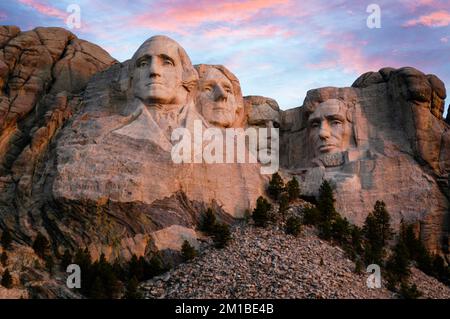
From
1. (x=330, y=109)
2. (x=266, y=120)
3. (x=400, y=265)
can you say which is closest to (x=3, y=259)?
(x=400, y=265)

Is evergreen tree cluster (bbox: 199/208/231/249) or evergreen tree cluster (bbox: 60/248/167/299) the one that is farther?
evergreen tree cluster (bbox: 199/208/231/249)

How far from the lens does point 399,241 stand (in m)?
37.8

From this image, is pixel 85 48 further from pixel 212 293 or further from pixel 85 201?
pixel 212 293

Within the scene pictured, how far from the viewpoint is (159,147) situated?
3719 cm

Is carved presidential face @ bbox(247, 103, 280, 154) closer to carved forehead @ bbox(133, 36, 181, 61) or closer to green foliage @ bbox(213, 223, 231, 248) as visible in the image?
carved forehead @ bbox(133, 36, 181, 61)

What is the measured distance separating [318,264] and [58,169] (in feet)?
23.6

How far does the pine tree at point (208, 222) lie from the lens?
36562 mm

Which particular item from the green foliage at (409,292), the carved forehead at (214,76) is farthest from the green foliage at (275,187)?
the green foliage at (409,292)

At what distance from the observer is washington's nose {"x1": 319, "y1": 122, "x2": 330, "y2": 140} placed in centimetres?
3994

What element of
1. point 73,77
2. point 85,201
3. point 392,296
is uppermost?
point 73,77

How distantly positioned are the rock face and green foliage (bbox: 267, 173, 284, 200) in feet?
3.43

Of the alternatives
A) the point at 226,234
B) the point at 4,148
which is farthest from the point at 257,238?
the point at 4,148

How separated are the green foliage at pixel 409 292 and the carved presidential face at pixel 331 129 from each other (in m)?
6.18

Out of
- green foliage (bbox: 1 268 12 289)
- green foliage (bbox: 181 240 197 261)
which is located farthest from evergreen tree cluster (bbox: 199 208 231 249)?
green foliage (bbox: 1 268 12 289)
